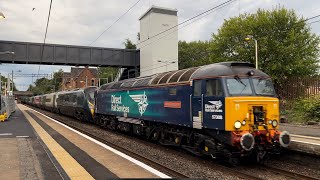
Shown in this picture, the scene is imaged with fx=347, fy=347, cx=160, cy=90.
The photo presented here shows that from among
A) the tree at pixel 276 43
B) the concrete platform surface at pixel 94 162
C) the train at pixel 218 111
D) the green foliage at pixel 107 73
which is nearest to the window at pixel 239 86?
the train at pixel 218 111

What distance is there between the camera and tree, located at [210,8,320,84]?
41531mm

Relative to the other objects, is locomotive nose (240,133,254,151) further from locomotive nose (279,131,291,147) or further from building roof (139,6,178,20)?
building roof (139,6,178,20)

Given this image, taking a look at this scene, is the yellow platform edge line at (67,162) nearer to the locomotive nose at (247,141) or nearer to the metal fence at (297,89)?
the locomotive nose at (247,141)

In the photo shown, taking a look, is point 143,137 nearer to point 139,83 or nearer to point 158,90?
point 139,83

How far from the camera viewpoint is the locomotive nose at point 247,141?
10.2 metres

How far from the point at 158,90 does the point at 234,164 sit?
518 centimetres

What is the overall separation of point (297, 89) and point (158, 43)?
65.1 feet

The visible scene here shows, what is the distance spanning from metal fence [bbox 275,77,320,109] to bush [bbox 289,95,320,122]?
1561mm

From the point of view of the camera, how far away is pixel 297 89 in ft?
99.3

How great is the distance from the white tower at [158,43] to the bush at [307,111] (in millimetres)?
18527

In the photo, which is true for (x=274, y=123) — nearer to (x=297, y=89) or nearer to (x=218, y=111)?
(x=218, y=111)

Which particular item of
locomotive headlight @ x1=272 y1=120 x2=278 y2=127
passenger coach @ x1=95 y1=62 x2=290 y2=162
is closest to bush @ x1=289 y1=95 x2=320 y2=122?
passenger coach @ x1=95 y1=62 x2=290 y2=162

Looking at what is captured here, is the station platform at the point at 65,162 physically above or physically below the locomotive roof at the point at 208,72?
below

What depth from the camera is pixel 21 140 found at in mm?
16516
